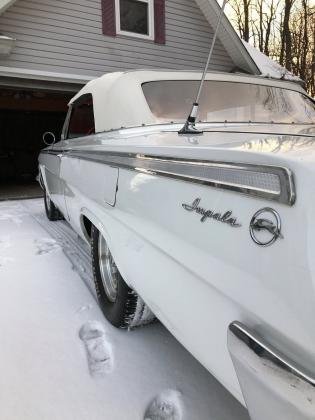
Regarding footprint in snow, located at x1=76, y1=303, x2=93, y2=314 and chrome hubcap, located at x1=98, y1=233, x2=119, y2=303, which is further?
footprint in snow, located at x1=76, y1=303, x2=93, y2=314

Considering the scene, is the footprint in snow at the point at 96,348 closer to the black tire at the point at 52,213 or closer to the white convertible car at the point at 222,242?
the white convertible car at the point at 222,242

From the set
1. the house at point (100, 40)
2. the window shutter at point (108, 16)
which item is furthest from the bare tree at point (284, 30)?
the window shutter at point (108, 16)

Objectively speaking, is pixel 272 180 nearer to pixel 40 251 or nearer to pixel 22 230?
pixel 40 251

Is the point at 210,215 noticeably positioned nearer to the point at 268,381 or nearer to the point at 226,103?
the point at 268,381

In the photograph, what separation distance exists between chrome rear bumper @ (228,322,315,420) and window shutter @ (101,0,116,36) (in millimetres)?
8658

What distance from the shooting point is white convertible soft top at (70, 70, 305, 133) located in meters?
2.60

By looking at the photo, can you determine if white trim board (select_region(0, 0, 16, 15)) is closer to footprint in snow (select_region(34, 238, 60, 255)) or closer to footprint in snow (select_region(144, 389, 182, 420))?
footprint in snow (select_region(34, 238, 60, 255))

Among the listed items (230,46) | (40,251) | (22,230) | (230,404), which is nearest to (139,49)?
(230,46)

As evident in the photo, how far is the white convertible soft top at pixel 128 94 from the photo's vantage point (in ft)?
8.54

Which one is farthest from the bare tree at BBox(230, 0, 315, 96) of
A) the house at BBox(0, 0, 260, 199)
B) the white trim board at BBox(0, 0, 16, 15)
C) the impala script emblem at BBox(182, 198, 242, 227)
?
the impala script emblem at BBox(182, 198, 242, 227)

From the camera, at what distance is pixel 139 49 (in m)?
9.02

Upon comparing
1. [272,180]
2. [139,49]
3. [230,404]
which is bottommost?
[230,404]

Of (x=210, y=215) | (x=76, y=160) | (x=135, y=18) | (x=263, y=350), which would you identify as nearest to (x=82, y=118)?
(x=76, y=160)

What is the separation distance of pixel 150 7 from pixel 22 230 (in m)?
6.36
